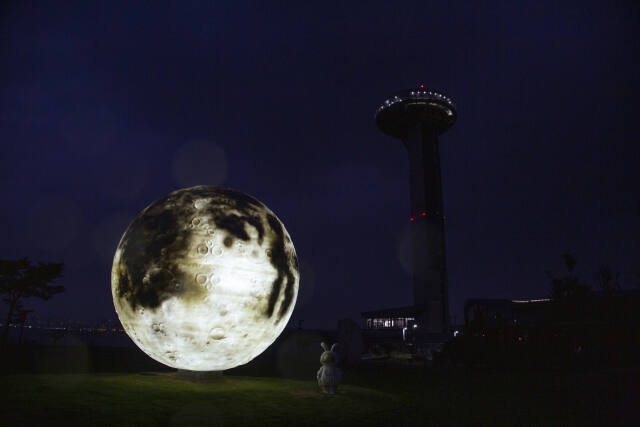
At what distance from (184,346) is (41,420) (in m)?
2.56

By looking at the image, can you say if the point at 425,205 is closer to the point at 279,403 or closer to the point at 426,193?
the point at 426,193

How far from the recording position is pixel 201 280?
7.98 meters

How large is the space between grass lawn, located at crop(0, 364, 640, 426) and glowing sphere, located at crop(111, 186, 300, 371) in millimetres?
979

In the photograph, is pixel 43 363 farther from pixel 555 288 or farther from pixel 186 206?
pixel 555 288

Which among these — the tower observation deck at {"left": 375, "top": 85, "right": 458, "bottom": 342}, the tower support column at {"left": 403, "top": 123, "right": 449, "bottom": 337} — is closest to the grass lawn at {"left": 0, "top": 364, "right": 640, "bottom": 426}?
the tower observation deck at {"left": 375, "top": 85, "right": 458, "bottom": 342}

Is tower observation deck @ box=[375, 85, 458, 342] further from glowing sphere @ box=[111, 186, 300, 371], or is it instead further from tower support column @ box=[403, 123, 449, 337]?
glowing sphere @ box=[111, 186, 300, 371]

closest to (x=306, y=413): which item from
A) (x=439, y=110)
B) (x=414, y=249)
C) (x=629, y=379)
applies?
(x=629, y=379)

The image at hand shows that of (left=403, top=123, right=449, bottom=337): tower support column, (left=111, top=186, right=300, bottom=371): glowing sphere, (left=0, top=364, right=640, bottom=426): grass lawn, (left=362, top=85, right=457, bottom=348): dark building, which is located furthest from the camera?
(left=362, top=85, right=457, bottom=348): dark building

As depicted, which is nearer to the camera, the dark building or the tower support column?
the tower support column

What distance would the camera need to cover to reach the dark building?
6191 cm

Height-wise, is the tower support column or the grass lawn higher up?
the tower support column

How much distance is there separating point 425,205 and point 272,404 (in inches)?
2344

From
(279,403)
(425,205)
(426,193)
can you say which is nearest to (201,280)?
(279,403)

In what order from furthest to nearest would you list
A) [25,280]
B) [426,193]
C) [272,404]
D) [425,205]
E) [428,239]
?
[426,193]
[425,205]
[428,239]
[25,280]
[272,404]
